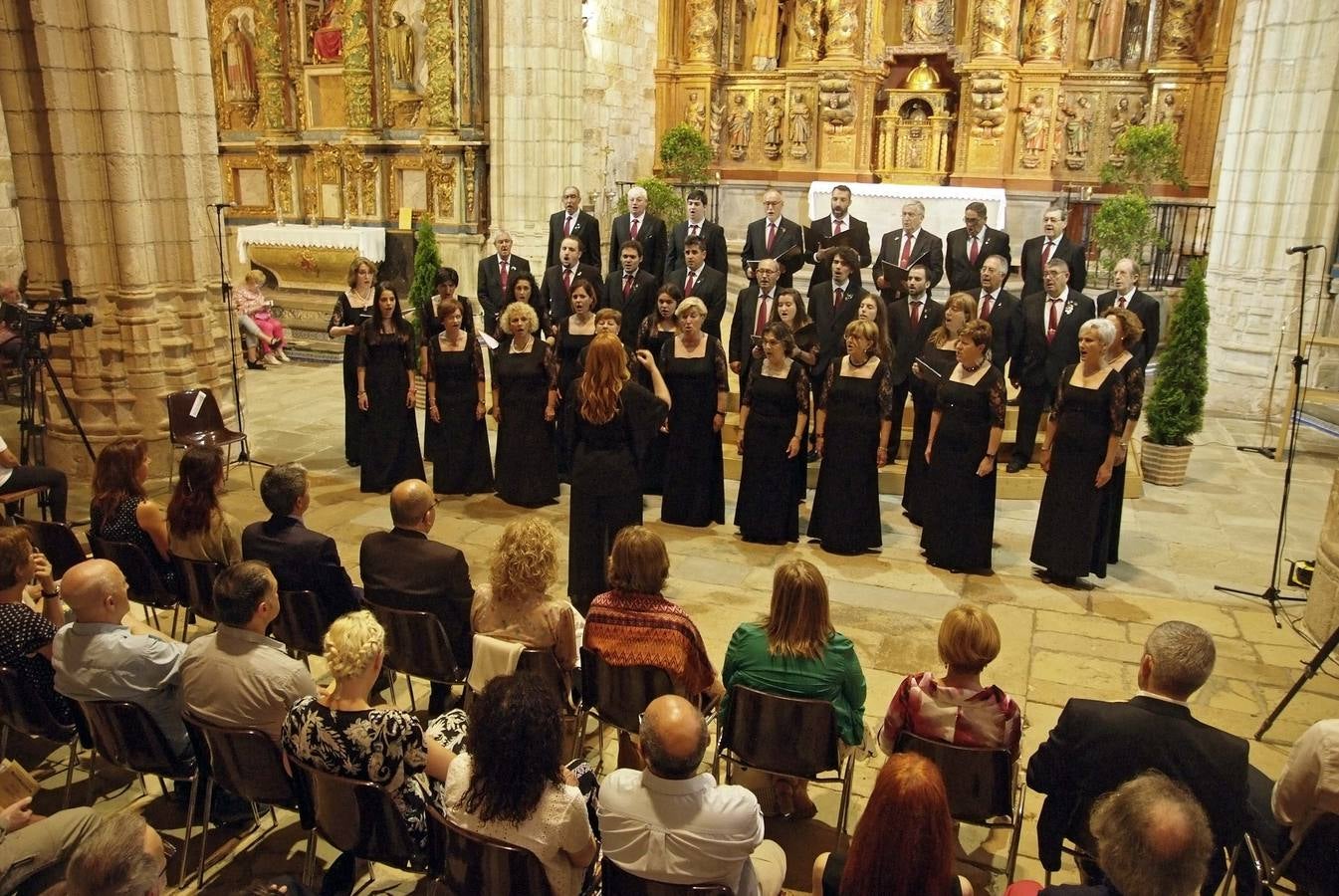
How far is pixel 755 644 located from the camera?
11.3 ft

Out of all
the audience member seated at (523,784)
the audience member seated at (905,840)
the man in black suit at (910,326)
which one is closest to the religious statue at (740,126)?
the man in black suit at (910,326)

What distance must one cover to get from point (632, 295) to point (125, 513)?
13.8 ft

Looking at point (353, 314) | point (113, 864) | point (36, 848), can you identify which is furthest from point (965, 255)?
point (113, 864)

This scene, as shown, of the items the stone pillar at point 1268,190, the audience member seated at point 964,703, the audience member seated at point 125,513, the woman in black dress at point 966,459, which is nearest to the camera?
the audience member seated at point 964,703

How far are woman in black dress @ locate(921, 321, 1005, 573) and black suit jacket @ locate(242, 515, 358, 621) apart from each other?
346 cm

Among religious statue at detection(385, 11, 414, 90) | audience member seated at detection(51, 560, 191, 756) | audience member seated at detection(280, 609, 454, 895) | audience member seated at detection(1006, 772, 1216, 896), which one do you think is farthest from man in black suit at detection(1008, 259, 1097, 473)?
religious statue at detection(385, 11, 414, 90)

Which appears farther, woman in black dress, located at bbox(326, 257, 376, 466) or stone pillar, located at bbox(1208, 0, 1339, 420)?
stone pillar, located at bbox(1208, 0, 1339, 420)

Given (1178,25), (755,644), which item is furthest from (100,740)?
(1178,25)

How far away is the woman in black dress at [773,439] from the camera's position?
20.5ft

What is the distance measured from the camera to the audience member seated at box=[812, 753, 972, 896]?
2.28 m

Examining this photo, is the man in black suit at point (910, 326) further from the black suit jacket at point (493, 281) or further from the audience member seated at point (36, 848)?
the audience member seated at point (36, 848)

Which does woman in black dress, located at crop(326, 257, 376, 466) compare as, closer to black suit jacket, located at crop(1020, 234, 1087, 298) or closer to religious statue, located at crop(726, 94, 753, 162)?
black suit jacket, located at crop(1020, 234, 1087, 298)

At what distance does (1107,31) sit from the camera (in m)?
13.3

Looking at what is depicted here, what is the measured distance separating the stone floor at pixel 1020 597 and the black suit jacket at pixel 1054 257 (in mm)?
1725
